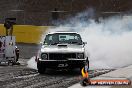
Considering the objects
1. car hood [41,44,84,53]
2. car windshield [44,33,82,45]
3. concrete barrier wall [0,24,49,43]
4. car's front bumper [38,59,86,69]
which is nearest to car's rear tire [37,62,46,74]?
car's front bumper [38,59,86,69]

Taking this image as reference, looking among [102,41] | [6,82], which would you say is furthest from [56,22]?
[6,82]

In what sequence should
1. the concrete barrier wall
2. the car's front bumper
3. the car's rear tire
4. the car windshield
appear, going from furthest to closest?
the concrete barrier wall < the car windshield < the car's rear tire < the car's front bumper

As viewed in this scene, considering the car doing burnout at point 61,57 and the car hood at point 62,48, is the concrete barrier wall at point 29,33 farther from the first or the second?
the car doing burnout at point 61,57

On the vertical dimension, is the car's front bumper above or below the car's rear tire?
above

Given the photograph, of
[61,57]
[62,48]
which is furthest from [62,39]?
[61,57]

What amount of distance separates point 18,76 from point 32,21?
26562 millimetres

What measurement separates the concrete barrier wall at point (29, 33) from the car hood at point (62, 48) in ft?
48.6

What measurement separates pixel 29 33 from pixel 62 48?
15907 millimetres

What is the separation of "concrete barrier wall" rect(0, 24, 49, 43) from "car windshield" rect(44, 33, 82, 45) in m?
13.9

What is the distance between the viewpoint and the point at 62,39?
1462 centimetres

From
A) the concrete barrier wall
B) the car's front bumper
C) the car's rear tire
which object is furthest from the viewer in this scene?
the concrete barrier wall

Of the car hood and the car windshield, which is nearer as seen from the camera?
the car hood

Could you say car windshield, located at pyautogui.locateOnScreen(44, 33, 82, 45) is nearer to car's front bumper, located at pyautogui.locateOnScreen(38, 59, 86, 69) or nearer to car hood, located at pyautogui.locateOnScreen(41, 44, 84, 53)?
car hood, located at pyautogui.locateOnScreen(41, 44, 84, 53)

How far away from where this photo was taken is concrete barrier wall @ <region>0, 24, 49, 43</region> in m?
28.8
